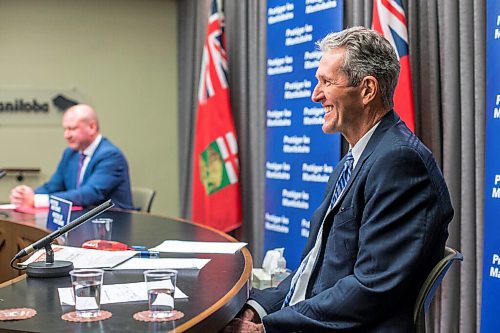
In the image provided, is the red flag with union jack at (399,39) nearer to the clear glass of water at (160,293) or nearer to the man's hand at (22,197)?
the clear glass of water at (160,293)

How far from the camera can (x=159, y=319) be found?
164cm

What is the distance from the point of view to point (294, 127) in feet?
13.9

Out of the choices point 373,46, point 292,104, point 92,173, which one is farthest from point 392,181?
point 92,173

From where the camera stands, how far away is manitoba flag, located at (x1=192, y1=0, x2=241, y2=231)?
4992 millimetres

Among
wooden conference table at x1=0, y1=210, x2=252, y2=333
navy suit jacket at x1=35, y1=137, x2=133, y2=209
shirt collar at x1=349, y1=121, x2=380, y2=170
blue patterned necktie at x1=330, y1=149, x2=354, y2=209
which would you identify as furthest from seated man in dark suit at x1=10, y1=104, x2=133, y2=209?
shirt collar at x1=349, y1=121, x2=380, y2=170

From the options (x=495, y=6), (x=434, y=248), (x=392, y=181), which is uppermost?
(x=495, y=6)

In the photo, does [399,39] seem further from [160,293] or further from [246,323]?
[160,293]

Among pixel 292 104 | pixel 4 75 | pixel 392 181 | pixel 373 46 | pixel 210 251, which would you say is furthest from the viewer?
pixel 4 75

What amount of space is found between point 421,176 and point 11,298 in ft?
3.57

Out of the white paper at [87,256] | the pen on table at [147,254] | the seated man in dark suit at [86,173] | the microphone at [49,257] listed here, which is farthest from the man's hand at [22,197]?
the microphone at [49,257]

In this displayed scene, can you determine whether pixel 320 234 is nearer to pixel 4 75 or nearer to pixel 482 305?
pixel 482 305

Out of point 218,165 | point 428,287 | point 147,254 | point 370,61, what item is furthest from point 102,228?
point 218,165

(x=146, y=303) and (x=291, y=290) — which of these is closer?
(x=146, y=303)

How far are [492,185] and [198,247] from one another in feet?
3.63
